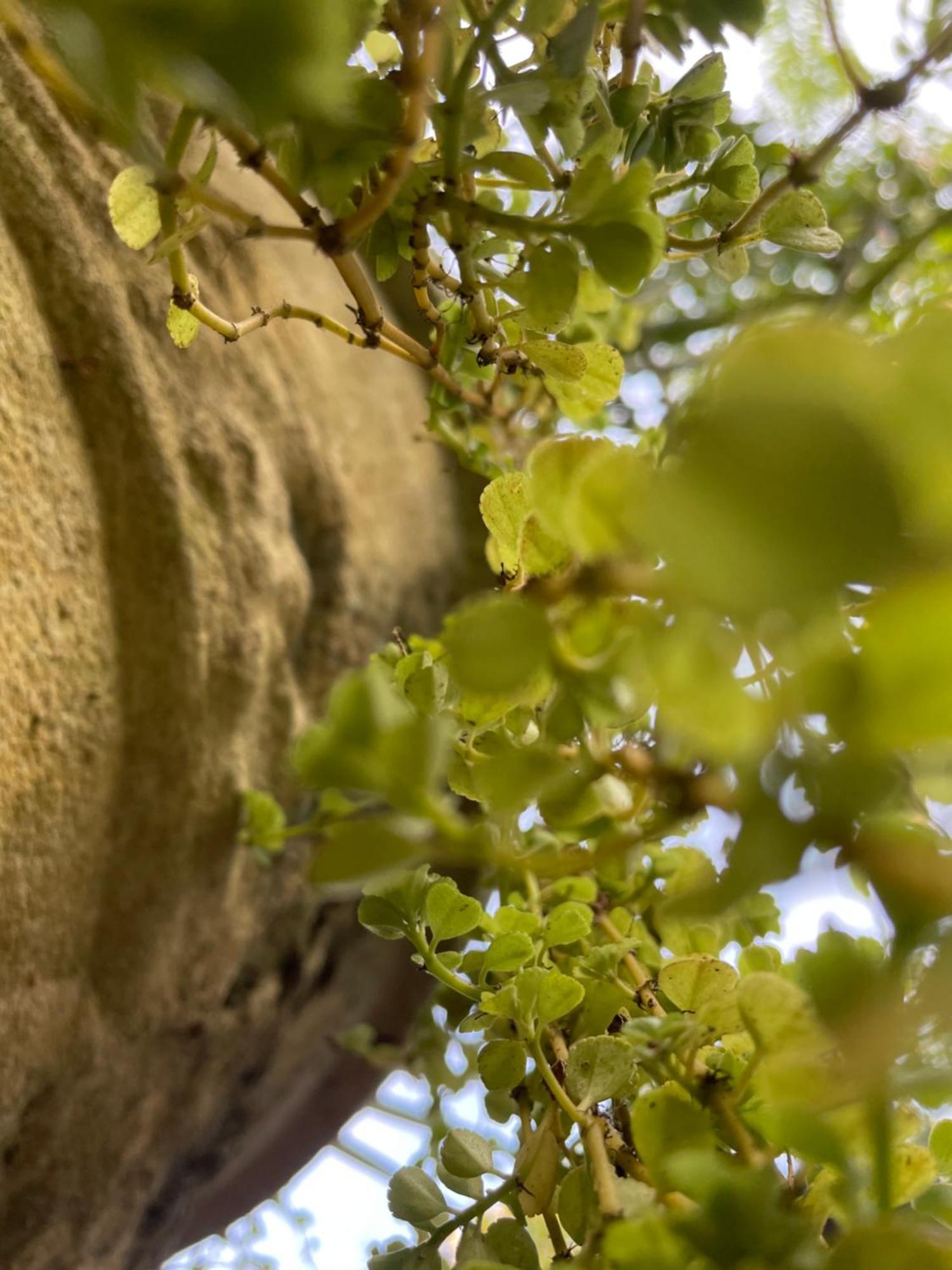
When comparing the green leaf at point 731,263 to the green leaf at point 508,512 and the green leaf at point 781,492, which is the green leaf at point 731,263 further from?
the green leaf at point 781,492

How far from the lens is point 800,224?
1.03 ft

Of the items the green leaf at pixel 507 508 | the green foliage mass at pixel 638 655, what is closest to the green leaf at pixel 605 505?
the green foliage mass at pixel 638 655

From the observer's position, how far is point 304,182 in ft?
0.82

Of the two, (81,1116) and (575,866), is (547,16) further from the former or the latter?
(81,1116)

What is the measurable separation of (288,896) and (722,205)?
1.79 ft

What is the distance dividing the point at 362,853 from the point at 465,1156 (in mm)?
190

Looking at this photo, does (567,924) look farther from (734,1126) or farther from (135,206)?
(135,206)

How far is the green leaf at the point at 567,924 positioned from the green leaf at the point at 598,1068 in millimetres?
35

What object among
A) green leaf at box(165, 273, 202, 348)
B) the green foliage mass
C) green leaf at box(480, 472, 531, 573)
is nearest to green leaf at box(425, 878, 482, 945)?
the green foliage mass

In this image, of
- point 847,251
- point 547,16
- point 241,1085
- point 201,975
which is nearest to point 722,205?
point 547,16

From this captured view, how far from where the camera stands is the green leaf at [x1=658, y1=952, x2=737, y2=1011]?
27 centimetres

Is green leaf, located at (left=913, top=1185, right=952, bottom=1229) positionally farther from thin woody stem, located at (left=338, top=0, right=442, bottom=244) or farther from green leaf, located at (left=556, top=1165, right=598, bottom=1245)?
thin woody stem, located at (left=338, top=0, right=442, bottom=244)

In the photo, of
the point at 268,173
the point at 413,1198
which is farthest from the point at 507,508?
the point at 413,1198

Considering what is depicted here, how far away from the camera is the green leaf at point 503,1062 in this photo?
0.30 metres
